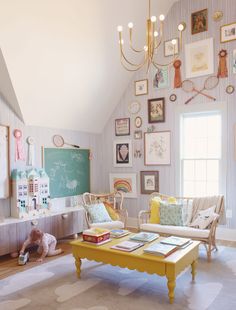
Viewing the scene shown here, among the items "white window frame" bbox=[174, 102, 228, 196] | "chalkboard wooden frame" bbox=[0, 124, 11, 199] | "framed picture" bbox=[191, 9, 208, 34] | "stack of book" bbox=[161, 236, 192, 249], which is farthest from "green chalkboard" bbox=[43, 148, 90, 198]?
"framed picture" bbox=[191, 9, 208, 34]

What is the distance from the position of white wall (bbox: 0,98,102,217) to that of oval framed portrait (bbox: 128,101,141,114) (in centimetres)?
94

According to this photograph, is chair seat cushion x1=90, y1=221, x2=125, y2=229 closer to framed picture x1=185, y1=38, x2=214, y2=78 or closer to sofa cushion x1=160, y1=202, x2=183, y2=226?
sofa cushion x1=160, y1=202, x2=183, y2=226

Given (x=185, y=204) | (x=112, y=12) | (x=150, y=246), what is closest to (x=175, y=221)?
(x=185, y=204)

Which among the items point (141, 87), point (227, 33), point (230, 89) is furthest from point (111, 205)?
point (227, 33)

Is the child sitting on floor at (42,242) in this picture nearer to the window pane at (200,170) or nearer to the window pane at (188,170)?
the window pane at (188,170)

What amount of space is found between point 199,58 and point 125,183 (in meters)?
2.70

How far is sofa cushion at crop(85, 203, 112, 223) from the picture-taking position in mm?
4336

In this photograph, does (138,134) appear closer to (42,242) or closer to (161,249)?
(42,242)

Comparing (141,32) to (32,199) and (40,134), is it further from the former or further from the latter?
(32,199)

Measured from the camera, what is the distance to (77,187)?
5.45 metres

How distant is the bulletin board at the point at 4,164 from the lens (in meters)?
4.12

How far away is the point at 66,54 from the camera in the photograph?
4.19 m

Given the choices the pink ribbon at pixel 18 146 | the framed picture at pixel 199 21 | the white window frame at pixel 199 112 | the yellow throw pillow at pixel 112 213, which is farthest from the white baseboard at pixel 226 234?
the pink ribbon at pixel 18 146

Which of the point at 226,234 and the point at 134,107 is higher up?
the point at 134,107
